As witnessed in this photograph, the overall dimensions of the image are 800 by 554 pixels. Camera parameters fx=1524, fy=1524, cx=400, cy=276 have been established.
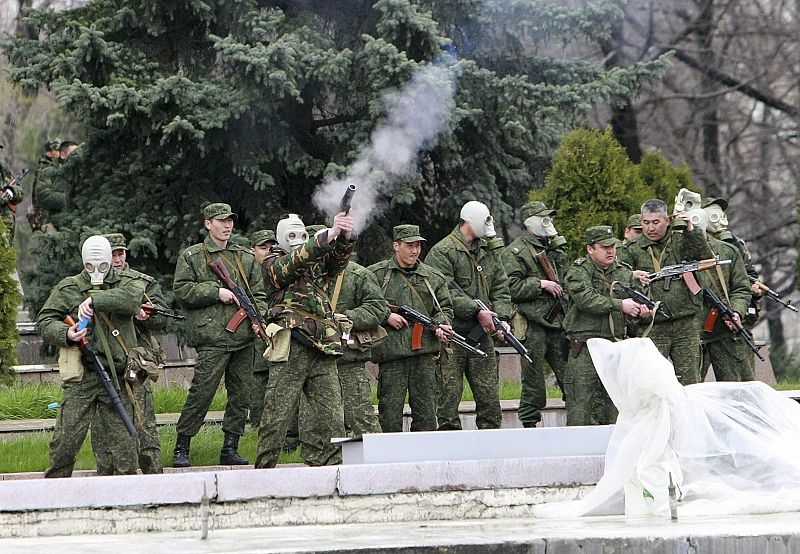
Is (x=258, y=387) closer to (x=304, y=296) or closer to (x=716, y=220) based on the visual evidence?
(x=304, y=296)

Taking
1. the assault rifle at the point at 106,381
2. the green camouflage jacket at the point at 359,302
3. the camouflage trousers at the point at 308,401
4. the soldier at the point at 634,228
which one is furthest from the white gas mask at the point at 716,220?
the assault rifle at the point at 106,381

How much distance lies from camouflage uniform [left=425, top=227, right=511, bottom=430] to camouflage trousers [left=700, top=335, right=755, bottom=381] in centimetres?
197

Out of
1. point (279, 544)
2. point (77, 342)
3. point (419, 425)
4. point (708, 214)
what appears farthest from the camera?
point (708, 214)

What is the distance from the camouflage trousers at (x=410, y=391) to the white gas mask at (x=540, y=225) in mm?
1898

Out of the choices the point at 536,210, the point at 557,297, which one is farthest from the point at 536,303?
the point at 536,210

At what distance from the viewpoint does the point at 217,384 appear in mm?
12008

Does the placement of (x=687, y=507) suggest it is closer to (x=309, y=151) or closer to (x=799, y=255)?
(x=309, y=151)

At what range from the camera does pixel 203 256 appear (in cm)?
1208

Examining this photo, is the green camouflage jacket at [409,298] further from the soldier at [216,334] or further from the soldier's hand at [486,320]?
the soldier at [216,334]

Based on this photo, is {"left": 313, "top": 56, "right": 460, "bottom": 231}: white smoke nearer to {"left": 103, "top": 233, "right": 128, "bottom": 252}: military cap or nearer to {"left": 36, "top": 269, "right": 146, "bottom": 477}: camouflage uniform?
{"left": 103, "top": 233, "right": 128, "bottom": 252}: military cap

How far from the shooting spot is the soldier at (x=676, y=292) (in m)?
12.8

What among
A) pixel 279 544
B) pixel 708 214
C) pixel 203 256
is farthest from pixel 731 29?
pixel 279 544

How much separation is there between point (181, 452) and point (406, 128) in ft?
19.4

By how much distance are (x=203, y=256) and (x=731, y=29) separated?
18.0 meters
